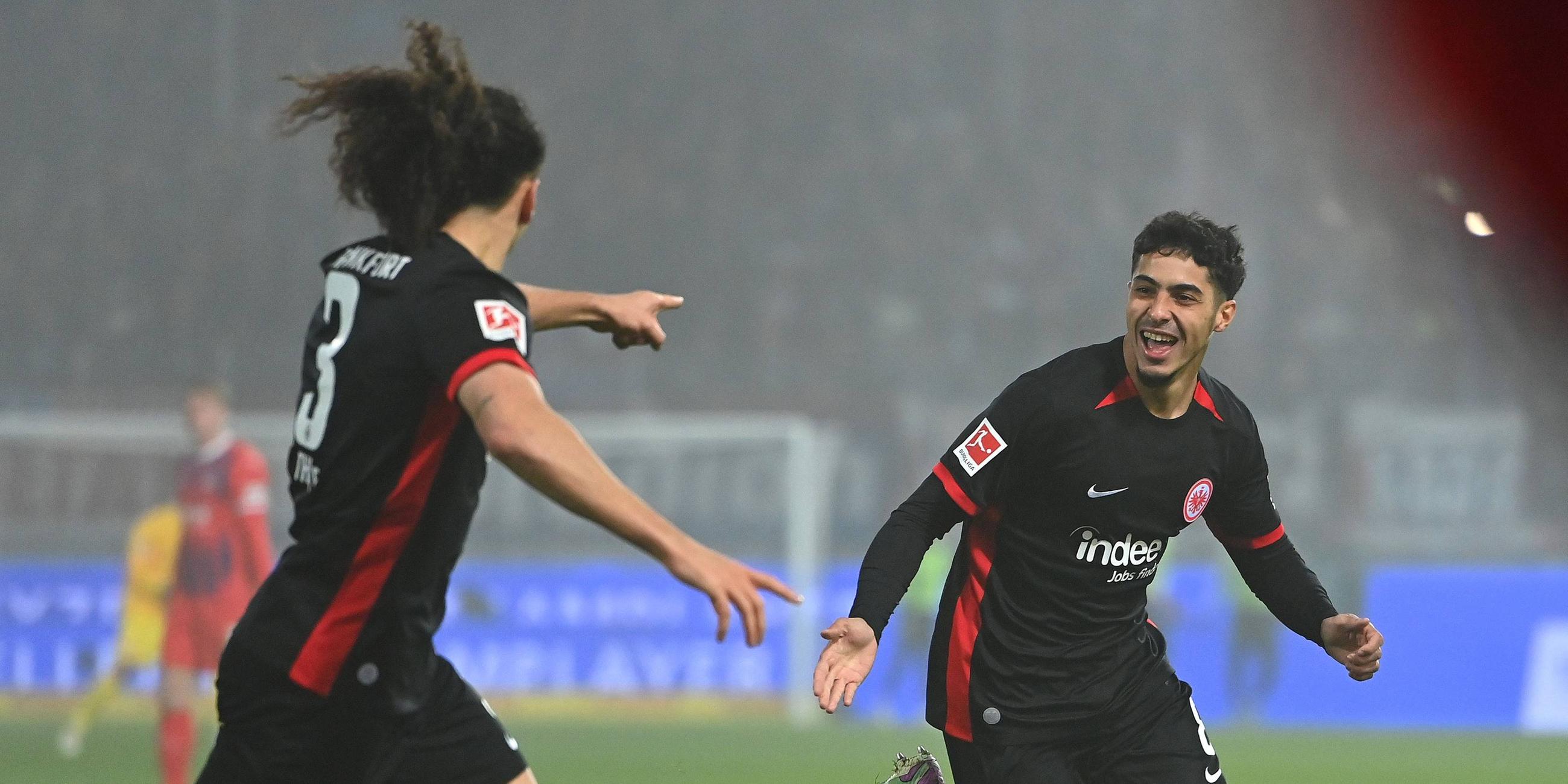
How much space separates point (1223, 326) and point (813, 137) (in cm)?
1971

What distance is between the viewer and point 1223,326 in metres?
4.11

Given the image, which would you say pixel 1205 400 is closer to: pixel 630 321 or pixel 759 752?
pixel 630 321

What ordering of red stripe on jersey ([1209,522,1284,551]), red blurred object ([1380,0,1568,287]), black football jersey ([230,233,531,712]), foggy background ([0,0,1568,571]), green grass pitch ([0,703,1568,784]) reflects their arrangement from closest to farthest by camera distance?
black football jersey ([230,233,531,712]) < red stripe on jersey ([1209,522,1284,551]) < red blurred object ([1380,0,1568,287]) < green grass pitch ([0,703,1568,784]) < foggy background ([0,0,1568,571])

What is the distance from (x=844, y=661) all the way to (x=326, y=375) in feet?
3.82

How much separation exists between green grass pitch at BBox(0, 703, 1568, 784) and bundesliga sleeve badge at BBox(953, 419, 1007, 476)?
6.03 meters

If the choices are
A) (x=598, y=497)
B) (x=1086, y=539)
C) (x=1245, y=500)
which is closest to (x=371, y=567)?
(x=598, y=497)

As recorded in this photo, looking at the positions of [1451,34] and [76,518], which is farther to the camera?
[76,518]

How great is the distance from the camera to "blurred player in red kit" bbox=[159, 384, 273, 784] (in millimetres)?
8258

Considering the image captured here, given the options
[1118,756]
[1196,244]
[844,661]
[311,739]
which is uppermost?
[1196,244]

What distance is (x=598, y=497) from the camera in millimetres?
2418

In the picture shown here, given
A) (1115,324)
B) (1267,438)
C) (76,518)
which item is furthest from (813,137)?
(76,518)

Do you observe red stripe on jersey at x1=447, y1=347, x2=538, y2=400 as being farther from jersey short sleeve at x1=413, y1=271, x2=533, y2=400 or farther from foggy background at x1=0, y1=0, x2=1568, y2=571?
foggy background at x1=0, y1=0, x2=1568, y2=571

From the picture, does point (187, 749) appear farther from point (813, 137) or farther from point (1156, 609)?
point (813, 137)

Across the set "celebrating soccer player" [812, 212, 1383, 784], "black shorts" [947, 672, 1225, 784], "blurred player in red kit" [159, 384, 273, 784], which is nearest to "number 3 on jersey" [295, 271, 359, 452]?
"celebrating soccer player" [812, 212, 1383, 784]
